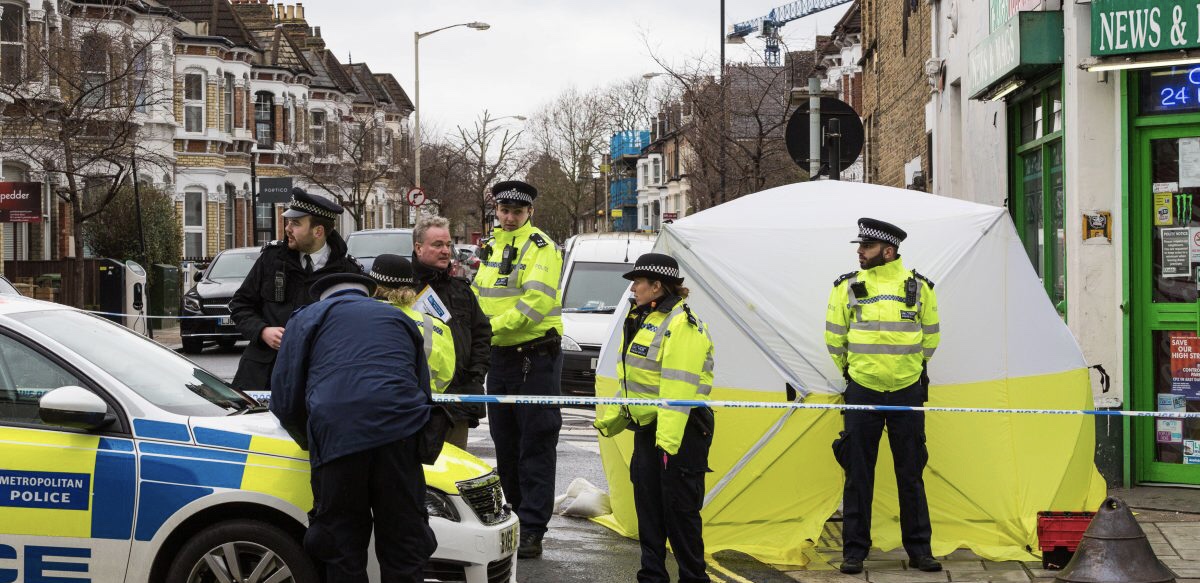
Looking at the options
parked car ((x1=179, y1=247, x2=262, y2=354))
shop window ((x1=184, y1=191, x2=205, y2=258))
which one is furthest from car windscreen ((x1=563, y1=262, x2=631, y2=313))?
shop window ((x1=184, y1=191, x2=205, y2=258))

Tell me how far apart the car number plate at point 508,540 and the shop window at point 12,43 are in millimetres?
21198

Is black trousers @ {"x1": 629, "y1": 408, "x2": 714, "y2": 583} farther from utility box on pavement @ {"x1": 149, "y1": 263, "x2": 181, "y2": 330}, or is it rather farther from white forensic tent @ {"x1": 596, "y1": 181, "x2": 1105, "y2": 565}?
utility box on pavement @ {"x1": 149, "y1": 263, "x2": 181, "y2": 330}

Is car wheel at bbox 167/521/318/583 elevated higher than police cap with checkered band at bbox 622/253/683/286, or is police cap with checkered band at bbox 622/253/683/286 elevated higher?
police cap with checkered band at bbox 622/253/683/286

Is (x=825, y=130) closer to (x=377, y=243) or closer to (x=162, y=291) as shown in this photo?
(x=377, y=243)

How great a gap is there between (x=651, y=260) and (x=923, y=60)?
12992mm

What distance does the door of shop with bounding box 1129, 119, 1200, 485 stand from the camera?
970 cm

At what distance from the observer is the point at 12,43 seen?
91.5 feet

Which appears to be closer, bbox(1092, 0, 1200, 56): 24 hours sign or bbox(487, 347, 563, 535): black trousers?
bbox(487, 347, 563, 535): black trousers

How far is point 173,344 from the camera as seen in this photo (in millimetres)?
24312

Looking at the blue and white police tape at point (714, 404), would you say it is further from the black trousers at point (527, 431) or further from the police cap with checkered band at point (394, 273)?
the police cap with checkered band at point (394, 273)

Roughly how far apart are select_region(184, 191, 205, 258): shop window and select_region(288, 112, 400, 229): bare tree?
21.6 feet

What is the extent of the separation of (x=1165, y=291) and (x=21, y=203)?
690 inches

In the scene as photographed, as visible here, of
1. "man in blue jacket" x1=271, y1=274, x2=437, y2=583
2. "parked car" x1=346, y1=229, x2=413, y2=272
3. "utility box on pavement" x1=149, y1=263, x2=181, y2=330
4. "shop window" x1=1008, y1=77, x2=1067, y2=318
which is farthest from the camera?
"utility box on pavement" x1=149, y1=263, x2=181, y2=330

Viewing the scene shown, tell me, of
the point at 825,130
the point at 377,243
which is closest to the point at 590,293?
the point at 825,130
